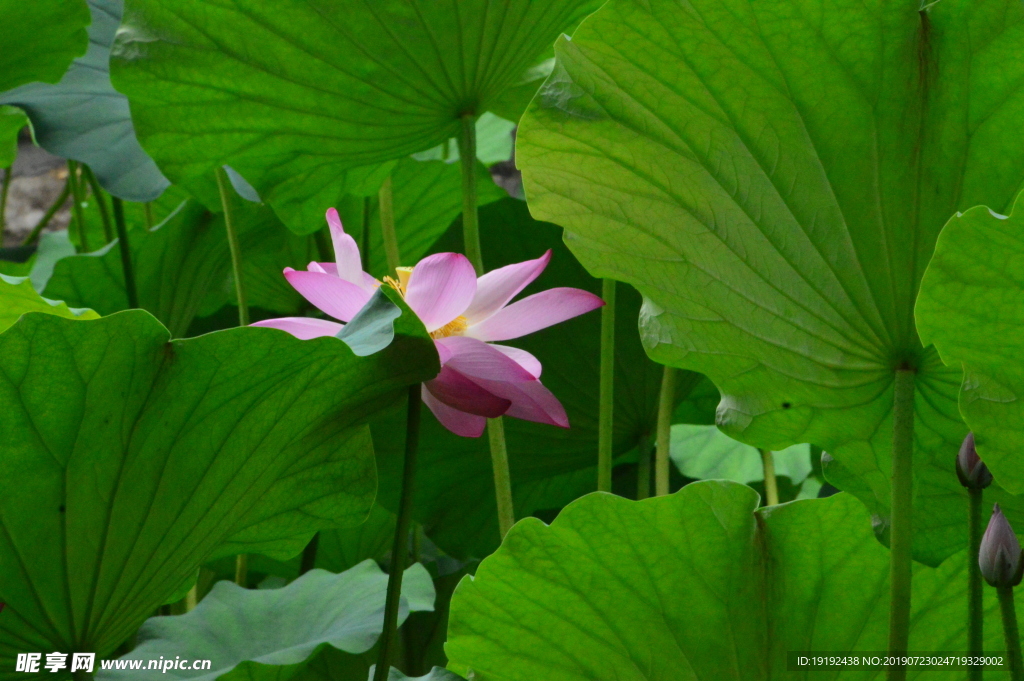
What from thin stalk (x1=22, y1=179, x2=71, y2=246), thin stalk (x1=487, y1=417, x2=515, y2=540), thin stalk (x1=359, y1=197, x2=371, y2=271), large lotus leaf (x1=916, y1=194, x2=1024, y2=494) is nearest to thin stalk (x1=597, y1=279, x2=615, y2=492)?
thin stalk (x1=487, y1=417, x2=515, y2=540)

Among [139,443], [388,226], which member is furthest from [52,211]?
[139,443]

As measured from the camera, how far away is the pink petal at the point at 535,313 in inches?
19.5

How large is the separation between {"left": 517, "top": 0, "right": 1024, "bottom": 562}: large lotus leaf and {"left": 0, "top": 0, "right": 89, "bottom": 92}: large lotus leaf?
1.69 ft

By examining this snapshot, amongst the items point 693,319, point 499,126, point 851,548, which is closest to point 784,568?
point 851,548

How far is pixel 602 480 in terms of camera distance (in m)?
0.67

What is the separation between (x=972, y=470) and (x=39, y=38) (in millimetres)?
815

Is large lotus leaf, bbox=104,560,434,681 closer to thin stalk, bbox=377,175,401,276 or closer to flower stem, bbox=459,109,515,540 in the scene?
flower stem, bbox=459,109,515,540

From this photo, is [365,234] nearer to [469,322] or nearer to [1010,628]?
[469,322]

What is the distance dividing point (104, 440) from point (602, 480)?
0.35 metres

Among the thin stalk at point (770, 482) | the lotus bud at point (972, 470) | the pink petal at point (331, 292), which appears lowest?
the thin stalk at point (770, 482)

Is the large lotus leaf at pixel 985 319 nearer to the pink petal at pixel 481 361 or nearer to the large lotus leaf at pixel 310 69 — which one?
the pink petal at pixel 481 361

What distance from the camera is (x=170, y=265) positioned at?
1010 mm

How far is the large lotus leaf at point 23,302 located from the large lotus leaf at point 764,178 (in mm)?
273

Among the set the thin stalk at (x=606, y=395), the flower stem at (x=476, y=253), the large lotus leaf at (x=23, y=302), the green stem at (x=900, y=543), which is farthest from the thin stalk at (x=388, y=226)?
the green stem at (x=900, y=543)
